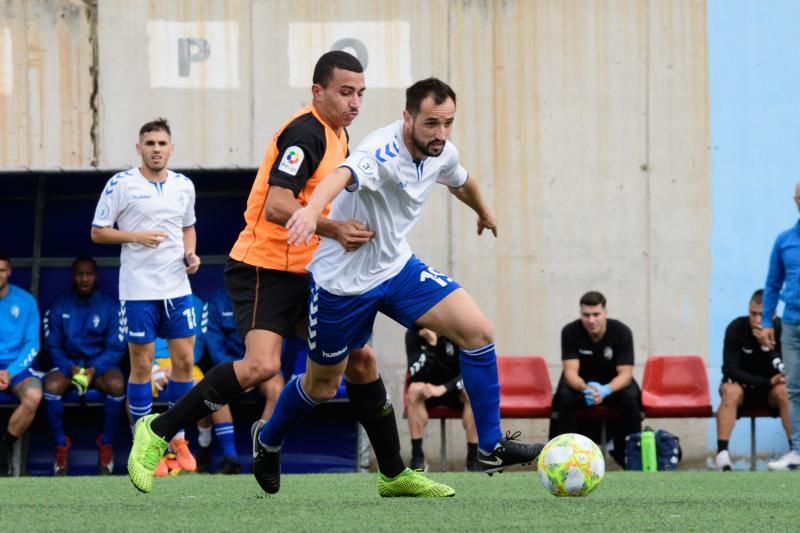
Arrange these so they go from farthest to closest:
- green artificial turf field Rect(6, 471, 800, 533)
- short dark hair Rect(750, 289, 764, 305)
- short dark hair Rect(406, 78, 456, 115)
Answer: short dark hair Rect(750, 289, 764, 305) → short dark hair Rect(406, 78, 456, 115) → green artificial turf field Rect(6, 471, 800, 533)

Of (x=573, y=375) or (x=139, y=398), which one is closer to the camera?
(x=139, y=398)

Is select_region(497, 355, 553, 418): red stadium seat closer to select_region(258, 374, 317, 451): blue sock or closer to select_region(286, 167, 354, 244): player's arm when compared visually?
select_region(258, 374, 317, 451): blue sock

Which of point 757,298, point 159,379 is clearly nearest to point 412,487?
point 159,379

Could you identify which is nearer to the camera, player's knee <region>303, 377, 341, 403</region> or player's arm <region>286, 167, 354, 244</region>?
player's arm <region>286, 167, 354, 244</region>

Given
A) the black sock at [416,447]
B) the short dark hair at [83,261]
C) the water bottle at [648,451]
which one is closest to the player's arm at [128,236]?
the short dark hair at [83,261]

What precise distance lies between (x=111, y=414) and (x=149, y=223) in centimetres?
226

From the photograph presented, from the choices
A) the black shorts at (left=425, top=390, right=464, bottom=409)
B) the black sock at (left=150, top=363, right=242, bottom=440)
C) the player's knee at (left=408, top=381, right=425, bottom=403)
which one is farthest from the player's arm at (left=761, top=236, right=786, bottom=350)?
the black sock at (left=150, top=363, right=242, bottom=440)

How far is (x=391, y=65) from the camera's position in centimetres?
1184

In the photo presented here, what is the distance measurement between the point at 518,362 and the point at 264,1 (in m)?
3.78

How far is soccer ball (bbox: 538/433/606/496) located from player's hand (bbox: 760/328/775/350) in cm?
527

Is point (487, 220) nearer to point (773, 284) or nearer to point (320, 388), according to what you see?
point (320, 388)

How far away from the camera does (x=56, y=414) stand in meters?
11.0

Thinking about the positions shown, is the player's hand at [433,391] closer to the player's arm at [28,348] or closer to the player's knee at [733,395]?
the player's knee at [733,395]

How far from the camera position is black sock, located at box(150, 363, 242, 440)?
6.07 meters
